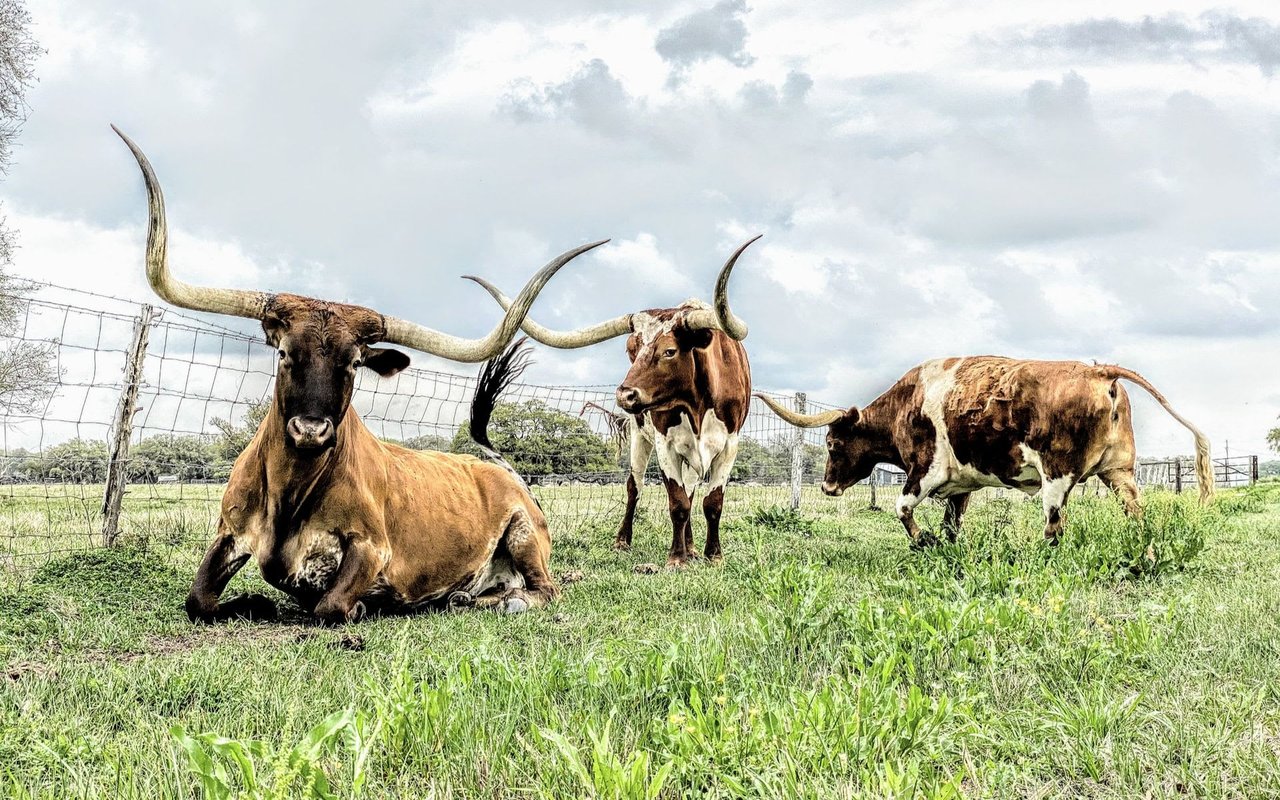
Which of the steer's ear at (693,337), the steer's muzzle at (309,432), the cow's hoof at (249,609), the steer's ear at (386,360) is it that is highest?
the steer's ear at (693,337)

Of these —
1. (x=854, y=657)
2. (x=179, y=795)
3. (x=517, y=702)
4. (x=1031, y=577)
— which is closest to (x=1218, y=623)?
(x=1031, y=577)

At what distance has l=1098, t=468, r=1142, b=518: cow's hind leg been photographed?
7574 millimetres

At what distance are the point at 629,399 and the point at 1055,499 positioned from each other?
3631mm

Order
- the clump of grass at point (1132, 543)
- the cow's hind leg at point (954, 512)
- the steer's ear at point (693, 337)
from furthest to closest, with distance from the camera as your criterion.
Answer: the cow's hind leg at point (954, 512), the steer's ear at point (693, 337), the clump of grass at point (1132, 543)

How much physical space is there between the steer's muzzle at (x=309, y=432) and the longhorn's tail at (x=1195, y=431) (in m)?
6.19

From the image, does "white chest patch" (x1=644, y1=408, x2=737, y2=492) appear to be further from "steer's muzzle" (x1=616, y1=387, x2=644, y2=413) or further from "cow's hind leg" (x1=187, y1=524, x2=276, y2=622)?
"cow's hind leg" (x1=187, y1=524, x2=276, y2=622)

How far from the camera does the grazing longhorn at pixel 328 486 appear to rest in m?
4.77

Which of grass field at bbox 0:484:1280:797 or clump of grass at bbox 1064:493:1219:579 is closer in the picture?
grass field at bbox 0:484:1280:797

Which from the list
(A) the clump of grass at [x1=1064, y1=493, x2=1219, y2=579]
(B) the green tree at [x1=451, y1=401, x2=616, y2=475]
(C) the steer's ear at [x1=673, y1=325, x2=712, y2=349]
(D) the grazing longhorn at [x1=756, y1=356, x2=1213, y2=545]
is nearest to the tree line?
(B) the green tree at [x1=451, y1=401, x2=616, y2=475]

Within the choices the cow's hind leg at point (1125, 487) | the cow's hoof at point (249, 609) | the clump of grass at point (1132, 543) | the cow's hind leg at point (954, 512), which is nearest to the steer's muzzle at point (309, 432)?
the cow's hoof at point (249, 609)

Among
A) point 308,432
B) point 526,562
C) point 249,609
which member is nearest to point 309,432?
point 308,432

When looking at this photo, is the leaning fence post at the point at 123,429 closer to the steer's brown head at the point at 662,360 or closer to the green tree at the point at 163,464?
the green tree at the point at 163,464

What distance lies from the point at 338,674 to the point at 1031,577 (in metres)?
3.56

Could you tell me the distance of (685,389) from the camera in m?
8.17
